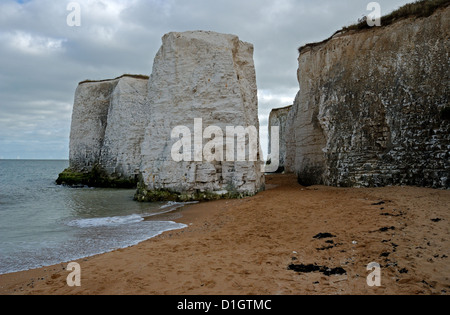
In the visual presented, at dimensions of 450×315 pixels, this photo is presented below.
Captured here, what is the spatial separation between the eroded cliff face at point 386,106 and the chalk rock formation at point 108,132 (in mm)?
13025

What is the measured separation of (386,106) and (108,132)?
19961 mm

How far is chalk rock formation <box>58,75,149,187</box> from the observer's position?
22.2m

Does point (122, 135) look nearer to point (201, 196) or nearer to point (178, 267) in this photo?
point (201, 196)

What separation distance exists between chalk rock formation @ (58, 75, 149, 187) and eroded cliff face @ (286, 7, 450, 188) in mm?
13025

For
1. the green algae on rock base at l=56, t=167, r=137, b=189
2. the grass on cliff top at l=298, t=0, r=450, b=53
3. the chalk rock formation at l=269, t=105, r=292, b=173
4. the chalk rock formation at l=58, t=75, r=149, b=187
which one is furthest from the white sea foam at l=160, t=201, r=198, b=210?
the chalk rock formation at l=269, t=105, r=292, b=173

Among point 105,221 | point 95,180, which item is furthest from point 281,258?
point 95,180

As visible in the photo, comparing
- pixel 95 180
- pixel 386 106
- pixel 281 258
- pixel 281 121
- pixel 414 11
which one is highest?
pixel 414 11

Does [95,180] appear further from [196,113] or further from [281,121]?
[281,121]

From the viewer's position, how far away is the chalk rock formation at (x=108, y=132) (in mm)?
22203

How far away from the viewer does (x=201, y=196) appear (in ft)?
38.6

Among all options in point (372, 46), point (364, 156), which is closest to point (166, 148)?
point (364, 156)

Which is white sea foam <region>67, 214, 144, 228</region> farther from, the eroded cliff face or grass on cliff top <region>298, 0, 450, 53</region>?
grass on cliff top <region>298, 0, 450, 53</region>

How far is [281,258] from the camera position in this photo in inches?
163
